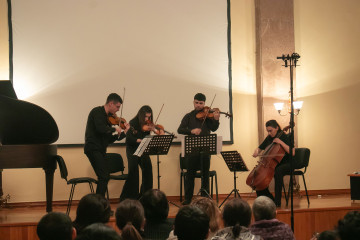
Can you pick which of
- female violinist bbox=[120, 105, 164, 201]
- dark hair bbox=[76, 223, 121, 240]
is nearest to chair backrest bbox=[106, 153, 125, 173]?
female violinist bbox=[120, 105, 164, 201]

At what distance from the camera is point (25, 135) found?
19.1 ft

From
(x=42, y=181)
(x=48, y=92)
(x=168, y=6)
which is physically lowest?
(x=42, y=181)

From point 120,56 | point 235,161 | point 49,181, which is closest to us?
point 49,181

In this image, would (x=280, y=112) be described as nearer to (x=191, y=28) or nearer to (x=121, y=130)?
(x=191, y=28)

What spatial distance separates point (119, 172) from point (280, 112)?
2876 mm

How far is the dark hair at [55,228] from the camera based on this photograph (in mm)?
2490

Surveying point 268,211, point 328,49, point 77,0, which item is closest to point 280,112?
point 328,49

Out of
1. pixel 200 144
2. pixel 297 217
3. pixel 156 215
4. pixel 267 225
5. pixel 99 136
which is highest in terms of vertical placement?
pixel 99 136

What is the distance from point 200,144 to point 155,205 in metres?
2.92

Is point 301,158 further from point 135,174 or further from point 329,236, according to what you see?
point 329,236

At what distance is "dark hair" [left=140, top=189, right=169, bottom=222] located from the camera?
346 cm

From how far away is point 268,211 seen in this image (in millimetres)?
3617

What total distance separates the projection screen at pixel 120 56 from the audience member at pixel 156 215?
14.5ft

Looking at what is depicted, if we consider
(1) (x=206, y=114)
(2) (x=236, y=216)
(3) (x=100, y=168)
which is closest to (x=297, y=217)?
(1) (x=206, y=114)
